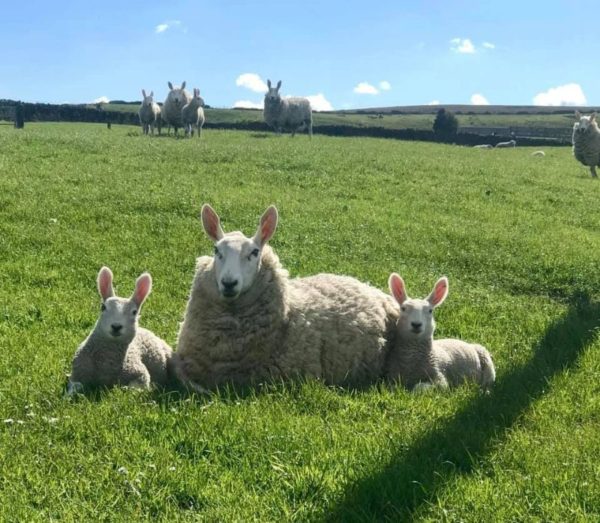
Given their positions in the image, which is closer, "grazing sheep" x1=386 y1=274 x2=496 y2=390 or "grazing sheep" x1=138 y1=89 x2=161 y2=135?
"grazing sheep" x1=386 y1=274 x2=496 y2=390

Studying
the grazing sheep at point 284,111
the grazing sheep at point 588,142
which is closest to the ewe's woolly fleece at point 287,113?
the grazing sheep at point 284,111

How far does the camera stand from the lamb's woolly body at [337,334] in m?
5.51

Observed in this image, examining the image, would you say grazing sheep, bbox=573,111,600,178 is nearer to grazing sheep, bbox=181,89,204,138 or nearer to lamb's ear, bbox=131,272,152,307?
grazing sheep, bbox=181,89,204,138

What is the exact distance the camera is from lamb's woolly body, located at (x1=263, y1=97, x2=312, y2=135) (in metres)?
39.4

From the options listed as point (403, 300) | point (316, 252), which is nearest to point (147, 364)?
point (403, 300)

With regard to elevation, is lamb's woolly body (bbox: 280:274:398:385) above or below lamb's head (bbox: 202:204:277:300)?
below

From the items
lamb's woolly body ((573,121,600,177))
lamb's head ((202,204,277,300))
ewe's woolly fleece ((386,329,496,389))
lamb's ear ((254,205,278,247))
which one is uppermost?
lamb's woolly body ((573,121,600,177))

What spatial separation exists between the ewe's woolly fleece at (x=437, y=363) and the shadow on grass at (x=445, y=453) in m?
0.23

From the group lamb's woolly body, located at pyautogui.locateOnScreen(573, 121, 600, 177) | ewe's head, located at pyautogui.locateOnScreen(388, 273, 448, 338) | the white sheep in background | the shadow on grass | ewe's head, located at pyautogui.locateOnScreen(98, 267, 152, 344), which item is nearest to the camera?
the shadow on grass

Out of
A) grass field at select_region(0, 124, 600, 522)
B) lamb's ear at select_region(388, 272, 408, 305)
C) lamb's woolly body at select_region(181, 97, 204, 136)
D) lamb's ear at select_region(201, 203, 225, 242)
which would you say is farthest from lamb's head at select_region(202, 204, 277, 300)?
lamb's woolly body at select_region(181, 97, 204, 136)

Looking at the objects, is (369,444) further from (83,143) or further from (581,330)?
(83,143)

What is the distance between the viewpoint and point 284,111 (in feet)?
131

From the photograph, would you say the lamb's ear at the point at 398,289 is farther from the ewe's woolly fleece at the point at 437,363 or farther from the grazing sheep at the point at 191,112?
the grazing sheep at the point at 191,112

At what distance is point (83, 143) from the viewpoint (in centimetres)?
2050
